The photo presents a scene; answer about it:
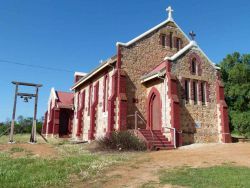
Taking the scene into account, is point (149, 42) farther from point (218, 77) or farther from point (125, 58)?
point (218, 77)

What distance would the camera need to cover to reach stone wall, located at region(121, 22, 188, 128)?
72.5 feet

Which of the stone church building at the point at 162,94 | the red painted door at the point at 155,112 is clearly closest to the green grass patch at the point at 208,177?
the stone church building at the point at 162,94

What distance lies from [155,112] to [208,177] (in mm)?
13468

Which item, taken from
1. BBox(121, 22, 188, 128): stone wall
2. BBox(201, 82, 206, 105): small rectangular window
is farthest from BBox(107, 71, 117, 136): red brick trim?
BBox(201, 82, 206, 105): small rectangular window

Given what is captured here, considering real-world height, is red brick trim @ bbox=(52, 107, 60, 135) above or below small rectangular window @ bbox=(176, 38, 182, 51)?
below

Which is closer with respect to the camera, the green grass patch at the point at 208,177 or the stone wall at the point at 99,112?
the green grass patch at the point at 208,177

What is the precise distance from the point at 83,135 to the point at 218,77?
15.4 meters

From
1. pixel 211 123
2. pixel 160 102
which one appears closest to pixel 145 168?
pixel 160 102

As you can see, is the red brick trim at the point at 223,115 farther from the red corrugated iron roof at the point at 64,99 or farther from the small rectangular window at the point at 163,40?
the red corrugated iron roof at the point at 64,99

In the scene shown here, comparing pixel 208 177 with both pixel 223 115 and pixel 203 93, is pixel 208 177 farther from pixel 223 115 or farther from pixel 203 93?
pixel 203 93

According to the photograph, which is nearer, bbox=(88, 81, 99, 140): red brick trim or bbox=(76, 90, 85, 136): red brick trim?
bbox=(88, 81, 99, 140): red brick trim

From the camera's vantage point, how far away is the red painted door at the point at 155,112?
69.7 ft

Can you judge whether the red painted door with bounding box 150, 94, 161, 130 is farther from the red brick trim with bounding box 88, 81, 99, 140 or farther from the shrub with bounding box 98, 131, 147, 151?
the red brick trim with bounding box 88, 81, 99, 140

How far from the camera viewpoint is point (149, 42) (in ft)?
78.7
